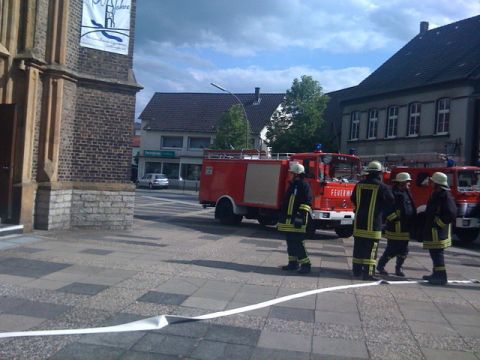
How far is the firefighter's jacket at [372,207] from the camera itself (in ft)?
29.9

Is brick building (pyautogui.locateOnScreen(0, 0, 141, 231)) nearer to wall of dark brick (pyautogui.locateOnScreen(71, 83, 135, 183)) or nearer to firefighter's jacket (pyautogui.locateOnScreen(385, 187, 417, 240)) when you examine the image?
wall of dark brick (pyautogui.locateOnScreen(71, 83, 135, 183))

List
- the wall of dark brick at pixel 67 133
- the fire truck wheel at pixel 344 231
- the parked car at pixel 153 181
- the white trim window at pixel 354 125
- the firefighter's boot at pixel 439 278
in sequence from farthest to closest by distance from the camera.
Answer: the parked car at pixel 153 181 → the white trim window at pixel 354 125 → the fire truck wheel at pixel 344 231 → the wall of dark brick at pixel 67 133 → the firefighter's boot at pixel 439 278

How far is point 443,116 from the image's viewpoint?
32.2 metres

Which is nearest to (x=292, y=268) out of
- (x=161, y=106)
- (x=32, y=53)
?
(x=32, y=53)

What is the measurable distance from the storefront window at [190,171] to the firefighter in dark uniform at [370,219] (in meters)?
53.6

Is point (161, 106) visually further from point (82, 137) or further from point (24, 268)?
point (24, 268)

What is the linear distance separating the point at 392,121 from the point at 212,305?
31.6 m

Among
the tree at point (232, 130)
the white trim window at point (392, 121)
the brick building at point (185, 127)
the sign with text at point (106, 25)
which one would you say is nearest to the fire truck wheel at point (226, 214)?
the sign with text at point (106, 25)

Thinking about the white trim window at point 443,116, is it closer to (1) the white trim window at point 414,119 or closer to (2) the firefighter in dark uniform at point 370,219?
(1) the white trim window at point 414,119

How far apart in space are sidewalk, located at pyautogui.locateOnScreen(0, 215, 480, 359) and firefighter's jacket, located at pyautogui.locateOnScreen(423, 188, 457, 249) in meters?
0.74

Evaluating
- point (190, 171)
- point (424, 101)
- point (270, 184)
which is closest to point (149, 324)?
point (270, 184)

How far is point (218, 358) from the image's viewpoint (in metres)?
5.10

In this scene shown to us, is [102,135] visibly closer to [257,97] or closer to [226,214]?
[226,214]

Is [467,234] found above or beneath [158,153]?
beneath
